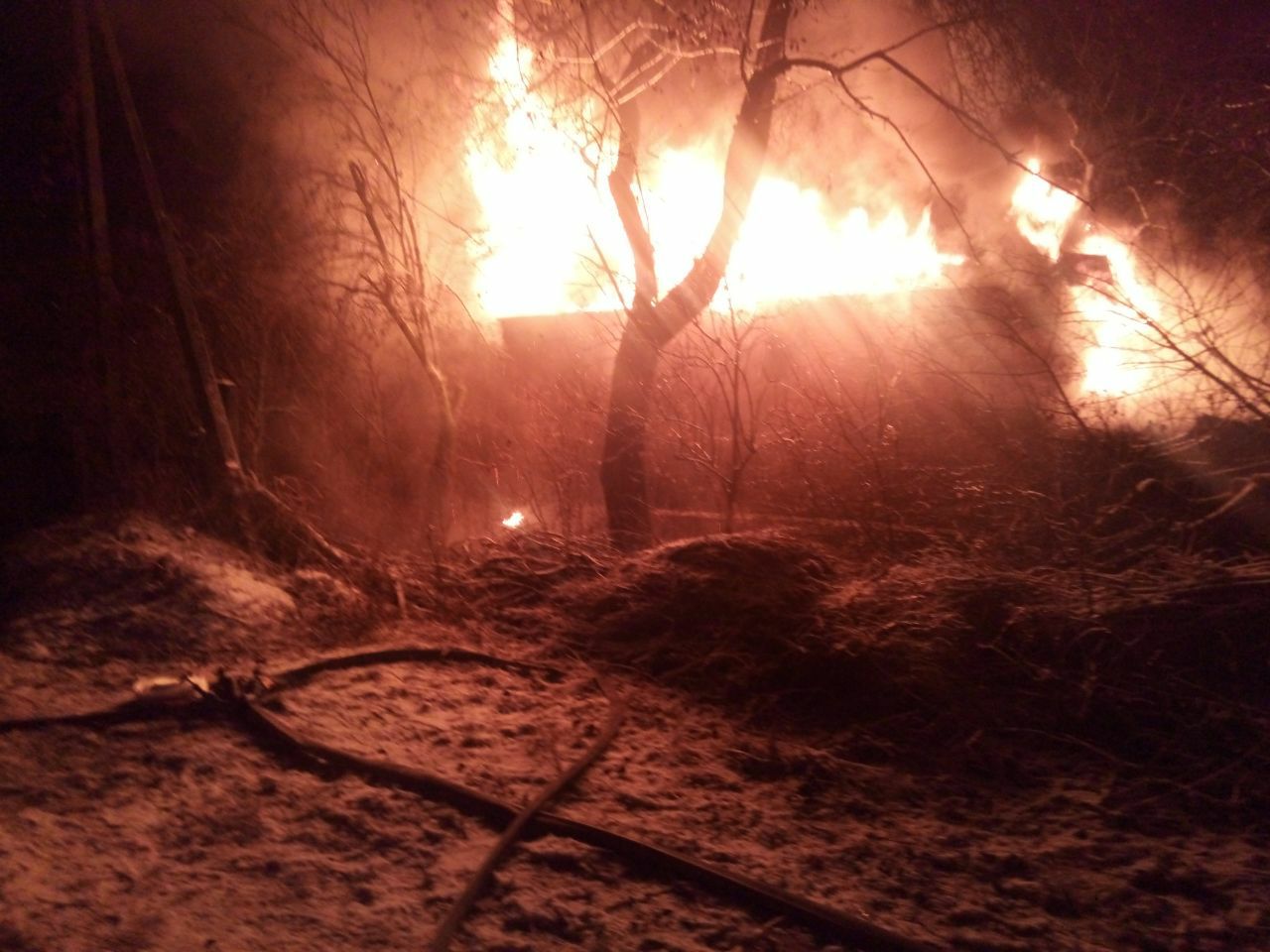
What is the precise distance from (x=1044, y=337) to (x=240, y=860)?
918 centimetres

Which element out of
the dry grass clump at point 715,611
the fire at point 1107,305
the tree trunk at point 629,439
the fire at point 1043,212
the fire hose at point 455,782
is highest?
the fire at point 1043,212

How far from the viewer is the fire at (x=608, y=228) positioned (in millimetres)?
10406

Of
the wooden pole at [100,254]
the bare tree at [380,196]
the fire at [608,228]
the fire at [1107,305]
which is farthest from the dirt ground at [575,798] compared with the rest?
the fire at [608,228]

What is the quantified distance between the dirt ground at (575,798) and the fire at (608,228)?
13.9ft

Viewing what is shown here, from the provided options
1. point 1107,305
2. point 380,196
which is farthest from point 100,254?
point 1107,305

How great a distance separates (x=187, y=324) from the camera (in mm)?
8438

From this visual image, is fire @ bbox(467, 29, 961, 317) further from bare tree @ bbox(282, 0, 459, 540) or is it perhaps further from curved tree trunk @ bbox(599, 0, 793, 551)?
Answer: bare tree @ bbox(282, 0, 459, 540)

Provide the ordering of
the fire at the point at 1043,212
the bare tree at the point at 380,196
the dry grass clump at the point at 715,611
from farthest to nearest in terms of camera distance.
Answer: the fire at the point at 1043,212, the bare tree at the point at 380,196, the dry grass clump at the point at 715,611

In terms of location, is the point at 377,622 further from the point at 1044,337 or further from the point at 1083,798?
the point at 1044,337

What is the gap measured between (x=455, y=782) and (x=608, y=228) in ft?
23.5

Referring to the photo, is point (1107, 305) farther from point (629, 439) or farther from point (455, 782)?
point (455, 782)

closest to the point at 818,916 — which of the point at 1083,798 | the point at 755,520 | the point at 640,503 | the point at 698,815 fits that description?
the point at 698,815

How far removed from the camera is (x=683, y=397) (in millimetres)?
10148

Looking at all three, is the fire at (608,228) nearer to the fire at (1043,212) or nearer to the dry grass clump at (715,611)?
the fire at (1043,212)
